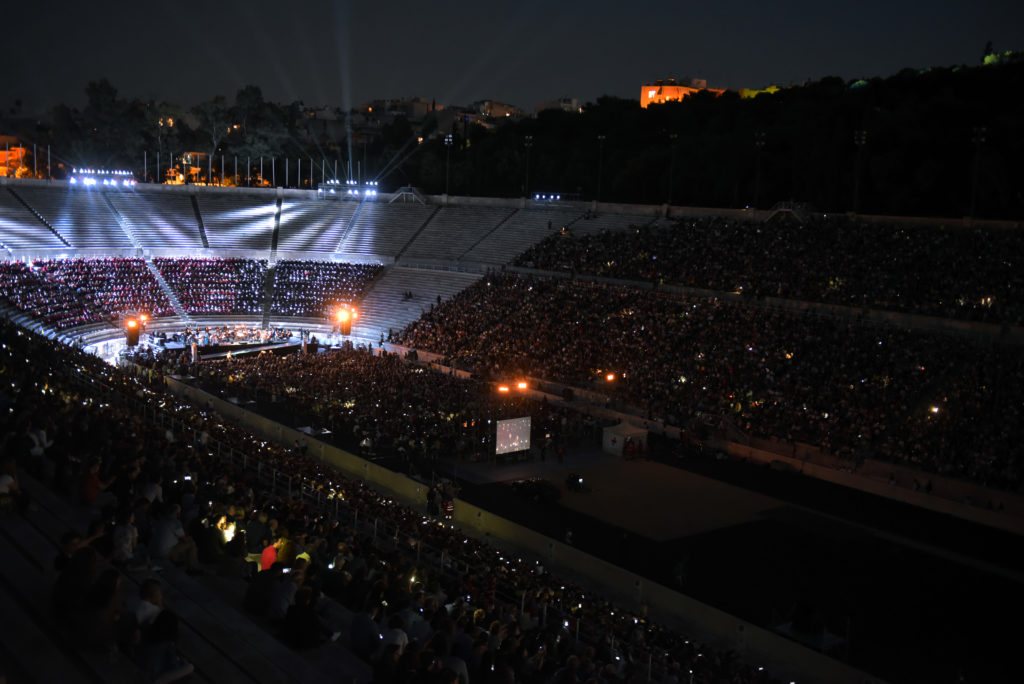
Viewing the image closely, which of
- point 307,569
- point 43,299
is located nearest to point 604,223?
point 43,299

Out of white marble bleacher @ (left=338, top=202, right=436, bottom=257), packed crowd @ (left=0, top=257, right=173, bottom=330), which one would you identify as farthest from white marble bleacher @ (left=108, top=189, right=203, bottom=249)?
white marble bleacher @ (left=338, top=202, right=436, bottom=257)

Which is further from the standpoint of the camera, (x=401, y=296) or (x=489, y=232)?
(x=489, y=232)

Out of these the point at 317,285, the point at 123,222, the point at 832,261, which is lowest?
the point at 317,285

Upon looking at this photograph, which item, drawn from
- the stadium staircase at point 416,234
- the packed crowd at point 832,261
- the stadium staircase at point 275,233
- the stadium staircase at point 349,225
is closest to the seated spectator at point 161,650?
the packed crowd at point 832,261

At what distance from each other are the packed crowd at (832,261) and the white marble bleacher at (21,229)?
25996 millimetres

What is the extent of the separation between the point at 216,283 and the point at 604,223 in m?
21.9

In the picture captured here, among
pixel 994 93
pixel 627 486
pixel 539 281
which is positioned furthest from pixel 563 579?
pixel 994 93

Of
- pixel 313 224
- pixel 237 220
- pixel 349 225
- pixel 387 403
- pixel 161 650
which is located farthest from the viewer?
pixel 313 224

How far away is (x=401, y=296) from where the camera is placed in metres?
48.3

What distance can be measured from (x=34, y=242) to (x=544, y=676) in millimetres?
45117

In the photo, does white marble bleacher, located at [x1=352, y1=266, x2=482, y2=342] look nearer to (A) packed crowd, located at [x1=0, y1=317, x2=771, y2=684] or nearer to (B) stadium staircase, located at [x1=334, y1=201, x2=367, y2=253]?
(B) stadium staircase, located at [x1=334, y1=201, x2=367, y2=253]

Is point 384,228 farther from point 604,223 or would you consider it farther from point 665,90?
point 665,90

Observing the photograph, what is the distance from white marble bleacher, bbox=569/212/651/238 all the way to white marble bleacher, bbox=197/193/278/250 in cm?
1994

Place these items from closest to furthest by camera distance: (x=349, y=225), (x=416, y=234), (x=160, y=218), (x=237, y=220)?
(x=416, y=234) → (x=160, y=218) → (x=237, y=220) → (x=349, y=225)
